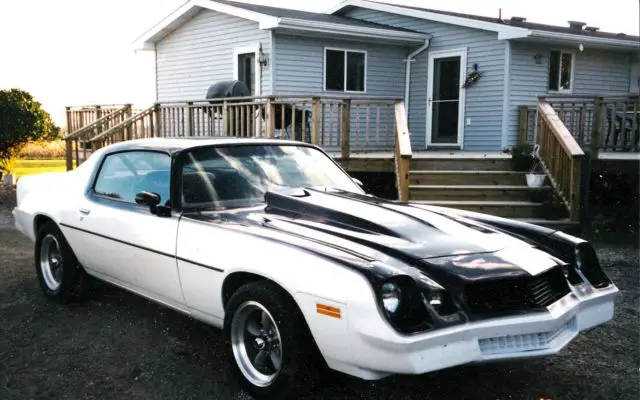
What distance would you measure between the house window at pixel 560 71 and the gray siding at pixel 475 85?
5.82 ft

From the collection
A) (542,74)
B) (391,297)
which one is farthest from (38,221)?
(542,74)

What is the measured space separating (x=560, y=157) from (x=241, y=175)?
21.7 feet

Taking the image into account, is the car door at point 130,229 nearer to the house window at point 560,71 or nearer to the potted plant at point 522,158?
the potted plant at point 522,158

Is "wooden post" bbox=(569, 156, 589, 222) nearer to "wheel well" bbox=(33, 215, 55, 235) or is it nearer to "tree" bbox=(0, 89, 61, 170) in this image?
"wheel well" bbox=(33, 215, 55, 235)

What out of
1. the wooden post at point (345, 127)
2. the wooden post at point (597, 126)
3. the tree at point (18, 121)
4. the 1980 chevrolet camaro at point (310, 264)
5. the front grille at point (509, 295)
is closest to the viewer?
the 1980 chevrolet camaro at point (310, 264)

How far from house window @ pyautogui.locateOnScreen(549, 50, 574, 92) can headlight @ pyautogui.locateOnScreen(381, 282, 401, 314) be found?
13.0m

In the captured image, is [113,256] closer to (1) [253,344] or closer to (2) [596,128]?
(1) [253,344]

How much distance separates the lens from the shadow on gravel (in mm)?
3348

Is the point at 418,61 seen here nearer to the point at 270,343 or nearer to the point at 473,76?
the point at 473,76

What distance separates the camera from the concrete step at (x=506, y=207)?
8.76 meters

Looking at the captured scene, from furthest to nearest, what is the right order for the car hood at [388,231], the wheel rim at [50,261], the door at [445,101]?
the door at [445,101]
the wheel rim at [50,261]
the car hood at [388,231]

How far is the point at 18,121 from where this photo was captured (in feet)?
50.9

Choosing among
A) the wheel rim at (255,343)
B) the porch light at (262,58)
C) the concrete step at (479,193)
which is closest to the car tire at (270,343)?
the wheel rim at (255,343)

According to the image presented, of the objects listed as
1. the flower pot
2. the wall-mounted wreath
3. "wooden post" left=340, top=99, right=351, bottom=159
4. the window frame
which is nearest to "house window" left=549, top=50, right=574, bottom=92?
the wall-mounted wreath
